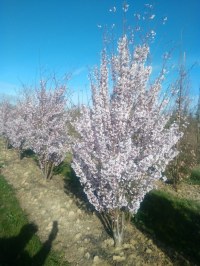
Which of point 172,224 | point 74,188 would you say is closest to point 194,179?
point 74,188

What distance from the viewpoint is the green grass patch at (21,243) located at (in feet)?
25.6

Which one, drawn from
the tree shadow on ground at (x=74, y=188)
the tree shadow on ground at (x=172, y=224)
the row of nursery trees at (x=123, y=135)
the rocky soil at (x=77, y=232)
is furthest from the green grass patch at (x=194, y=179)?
the row of nursery trees at (x=123, y=135)

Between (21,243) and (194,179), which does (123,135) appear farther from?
(194,179)

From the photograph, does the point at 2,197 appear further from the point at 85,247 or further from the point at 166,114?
the point at 166,114

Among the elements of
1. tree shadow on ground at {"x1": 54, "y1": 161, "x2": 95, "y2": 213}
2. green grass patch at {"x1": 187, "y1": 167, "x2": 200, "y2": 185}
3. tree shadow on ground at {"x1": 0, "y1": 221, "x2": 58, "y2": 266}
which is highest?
tree shadow on ground at {"x1": 54, "y1": 161, "x2": 95, "y2": 213}

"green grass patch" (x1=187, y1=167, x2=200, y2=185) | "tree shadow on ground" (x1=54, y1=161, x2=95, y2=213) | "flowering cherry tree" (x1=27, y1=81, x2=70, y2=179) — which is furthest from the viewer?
"green grass patch" (x1=187, y1=167, x2=200, y2=185)

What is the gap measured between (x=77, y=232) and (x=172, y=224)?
131 inches

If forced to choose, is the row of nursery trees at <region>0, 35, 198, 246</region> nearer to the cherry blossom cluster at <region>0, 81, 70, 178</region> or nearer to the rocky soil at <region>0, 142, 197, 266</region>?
the rocky soil at <region>0, 142, 197, 266</region>

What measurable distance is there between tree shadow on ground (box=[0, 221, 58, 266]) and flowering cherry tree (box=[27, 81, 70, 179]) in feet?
16.6

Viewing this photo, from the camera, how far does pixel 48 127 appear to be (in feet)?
46.8

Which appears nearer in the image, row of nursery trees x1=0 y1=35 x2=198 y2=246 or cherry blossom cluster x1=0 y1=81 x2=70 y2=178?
row of nursery trees x1=0 y1=35 x2=198 y2=246

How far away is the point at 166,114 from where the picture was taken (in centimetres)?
816

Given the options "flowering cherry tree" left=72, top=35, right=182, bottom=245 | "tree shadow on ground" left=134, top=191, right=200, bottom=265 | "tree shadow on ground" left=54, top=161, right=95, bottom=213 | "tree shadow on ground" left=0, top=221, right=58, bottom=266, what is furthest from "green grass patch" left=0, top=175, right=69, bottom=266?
"tree shadow on ground" left=134, top=191, right=200, bottom=265

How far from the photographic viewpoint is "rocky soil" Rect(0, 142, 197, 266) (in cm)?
760
